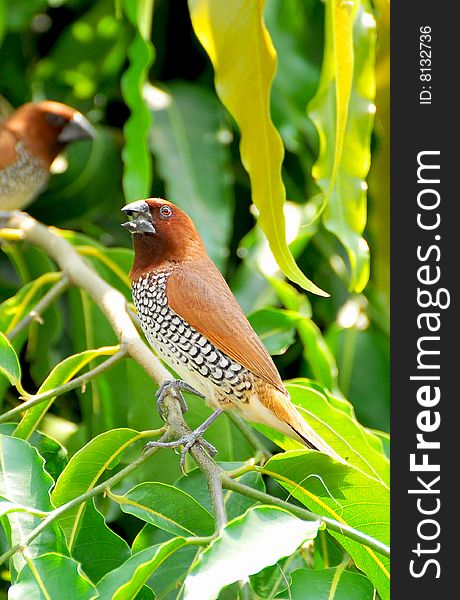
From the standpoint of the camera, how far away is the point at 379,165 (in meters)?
2.80

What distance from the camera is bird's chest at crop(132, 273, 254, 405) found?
1.79m

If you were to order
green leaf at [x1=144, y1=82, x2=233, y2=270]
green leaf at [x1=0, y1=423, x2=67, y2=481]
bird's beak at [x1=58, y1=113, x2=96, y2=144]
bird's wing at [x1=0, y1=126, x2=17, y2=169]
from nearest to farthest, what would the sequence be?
1. green leaf at [x1=0, y1=423, x2=67, y2=481]
2. green leaf at [x1=144, y1=82, x2=233, y2=270]
3. bird's beak at [x1=58, y1=113, x2=96, y2=144]
4. bird's wing at [x1=0, y1=126, x2=17, y2=169]

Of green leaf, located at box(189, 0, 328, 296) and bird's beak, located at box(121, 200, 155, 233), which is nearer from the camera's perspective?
green leaf, located at box(189, 0, 328, 296)

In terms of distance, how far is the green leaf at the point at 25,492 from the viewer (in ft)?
4.61

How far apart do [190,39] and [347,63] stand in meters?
1.53

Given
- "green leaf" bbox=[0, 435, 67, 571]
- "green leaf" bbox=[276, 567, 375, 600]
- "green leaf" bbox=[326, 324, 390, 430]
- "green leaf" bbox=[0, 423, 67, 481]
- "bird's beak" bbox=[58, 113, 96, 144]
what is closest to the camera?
"green leaf" bbox=[0, 435, 67, 571]

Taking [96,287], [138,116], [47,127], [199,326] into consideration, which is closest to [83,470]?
[199,326]

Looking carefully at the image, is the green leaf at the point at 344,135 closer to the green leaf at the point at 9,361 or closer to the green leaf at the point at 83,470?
the green leaf at the point at 83,470

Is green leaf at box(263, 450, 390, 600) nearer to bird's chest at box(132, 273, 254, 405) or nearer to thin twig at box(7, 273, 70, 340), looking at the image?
bird's chest at box(132, 273, 254, 405)

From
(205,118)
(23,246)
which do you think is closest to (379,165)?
(205,118)

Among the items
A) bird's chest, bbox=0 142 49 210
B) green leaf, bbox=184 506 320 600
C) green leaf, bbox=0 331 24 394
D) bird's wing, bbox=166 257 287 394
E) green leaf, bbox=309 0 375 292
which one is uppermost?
bird's chest, bbox=0 142 49 210

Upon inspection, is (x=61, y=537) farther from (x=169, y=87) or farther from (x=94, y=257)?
(x=169, y=87)

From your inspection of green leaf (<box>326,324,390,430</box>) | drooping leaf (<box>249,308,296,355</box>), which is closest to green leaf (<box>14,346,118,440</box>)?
drooping leaf (<box>249,308,296,355</box>)

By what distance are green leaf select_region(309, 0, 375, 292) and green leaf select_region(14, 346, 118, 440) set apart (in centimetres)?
47
